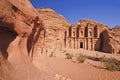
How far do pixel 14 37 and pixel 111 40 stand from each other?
39464mm

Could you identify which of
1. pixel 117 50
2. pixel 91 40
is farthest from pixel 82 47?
pixel 117 50

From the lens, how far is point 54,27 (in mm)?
45250

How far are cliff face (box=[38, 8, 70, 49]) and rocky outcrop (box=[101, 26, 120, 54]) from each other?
1054 cm

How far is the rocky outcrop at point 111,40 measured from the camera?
4088 centimetres

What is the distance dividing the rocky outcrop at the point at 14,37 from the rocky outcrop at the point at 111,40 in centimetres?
3742

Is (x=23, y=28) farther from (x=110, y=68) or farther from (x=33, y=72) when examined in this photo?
(x=110, y=68)

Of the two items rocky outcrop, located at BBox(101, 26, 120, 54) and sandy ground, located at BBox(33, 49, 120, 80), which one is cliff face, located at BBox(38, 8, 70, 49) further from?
sandy ground, located at BBox(33, 49, 120, 80)

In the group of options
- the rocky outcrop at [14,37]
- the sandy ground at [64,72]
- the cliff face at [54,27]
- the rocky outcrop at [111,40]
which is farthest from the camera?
the cliff face at [54,27]

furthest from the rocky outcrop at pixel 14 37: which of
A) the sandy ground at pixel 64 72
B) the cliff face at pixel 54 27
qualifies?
the cliff face at pixel 54 27

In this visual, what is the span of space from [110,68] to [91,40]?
1236 inches

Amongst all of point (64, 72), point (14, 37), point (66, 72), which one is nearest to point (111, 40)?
point (66, 72)

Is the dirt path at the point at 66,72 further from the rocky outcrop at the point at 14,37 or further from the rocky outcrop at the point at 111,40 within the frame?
the rocky outcrop at the point at 111,40

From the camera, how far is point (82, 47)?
150ft

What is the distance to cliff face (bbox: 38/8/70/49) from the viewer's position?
42688 millimetres
